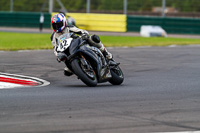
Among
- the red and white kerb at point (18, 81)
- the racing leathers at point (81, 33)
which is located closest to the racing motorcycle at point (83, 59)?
the racing leathers at point (81, 33)

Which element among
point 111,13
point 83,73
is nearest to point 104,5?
point 111,13

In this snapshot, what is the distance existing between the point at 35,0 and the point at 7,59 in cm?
2176

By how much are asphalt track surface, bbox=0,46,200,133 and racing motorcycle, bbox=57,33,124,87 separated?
21cm

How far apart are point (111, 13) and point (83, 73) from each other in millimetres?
25499

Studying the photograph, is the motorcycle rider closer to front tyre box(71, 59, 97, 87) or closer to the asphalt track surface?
front tyre box(71, 59, 97, 87)

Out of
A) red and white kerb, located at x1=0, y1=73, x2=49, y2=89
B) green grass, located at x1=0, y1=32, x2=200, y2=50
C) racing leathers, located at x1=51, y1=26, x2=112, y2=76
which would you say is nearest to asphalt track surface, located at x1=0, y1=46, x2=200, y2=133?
red and white kerb, located at x1=0, y1=73, x2=49, y2=89

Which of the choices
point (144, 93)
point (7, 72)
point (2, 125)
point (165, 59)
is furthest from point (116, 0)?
point (2, 125)

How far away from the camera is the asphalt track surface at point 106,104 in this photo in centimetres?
545

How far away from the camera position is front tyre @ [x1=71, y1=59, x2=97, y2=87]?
809 cm

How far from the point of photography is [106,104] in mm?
6723

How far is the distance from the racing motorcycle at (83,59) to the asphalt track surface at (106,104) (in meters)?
0.21

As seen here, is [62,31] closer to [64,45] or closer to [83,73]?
[64,45]

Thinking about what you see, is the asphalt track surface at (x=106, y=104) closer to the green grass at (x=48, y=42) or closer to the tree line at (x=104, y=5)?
the green grass at (x=48, y=42)

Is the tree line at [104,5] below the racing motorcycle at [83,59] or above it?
below
